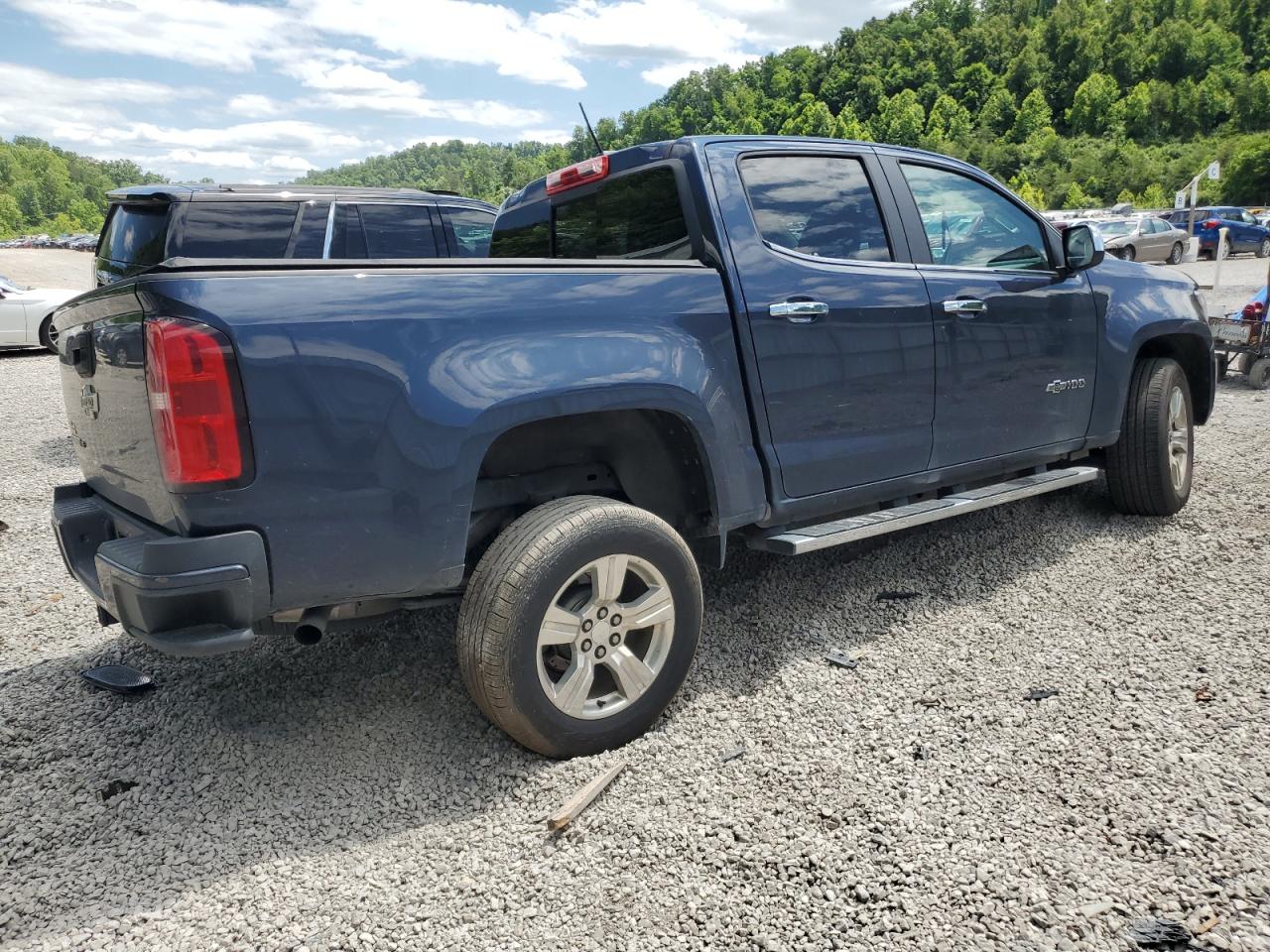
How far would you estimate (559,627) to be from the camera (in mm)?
2564

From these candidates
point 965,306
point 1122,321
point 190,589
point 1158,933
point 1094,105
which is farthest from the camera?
point 1094,105

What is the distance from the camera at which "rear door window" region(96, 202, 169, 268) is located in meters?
6.45

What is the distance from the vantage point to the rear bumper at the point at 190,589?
6.89ft

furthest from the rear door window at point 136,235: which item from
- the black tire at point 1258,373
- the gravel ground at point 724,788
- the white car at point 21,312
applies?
the black tire at point 1258,373

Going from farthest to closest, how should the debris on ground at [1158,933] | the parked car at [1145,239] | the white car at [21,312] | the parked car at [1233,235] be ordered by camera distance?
the parked car at [1233,235], the parked car at [1145,239], the white car at [21,312], the debris on ground at [1158,933]

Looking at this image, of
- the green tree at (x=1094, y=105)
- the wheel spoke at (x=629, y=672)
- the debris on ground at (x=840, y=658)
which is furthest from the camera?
the green tree at (x=1094, y=105)

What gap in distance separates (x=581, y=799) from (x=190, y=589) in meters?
1.20

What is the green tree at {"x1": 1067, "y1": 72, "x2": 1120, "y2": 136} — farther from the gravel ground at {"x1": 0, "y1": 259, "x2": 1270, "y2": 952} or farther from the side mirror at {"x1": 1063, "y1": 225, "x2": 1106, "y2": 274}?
the gravel ground at {"x1": 0, "y1": 259, "x2": 1270, "y2": 952}

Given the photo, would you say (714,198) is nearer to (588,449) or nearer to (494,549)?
(588,449)

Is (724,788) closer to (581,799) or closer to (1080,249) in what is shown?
(581,799)

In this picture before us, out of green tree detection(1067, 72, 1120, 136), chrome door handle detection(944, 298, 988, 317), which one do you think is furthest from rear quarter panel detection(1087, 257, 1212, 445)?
green tree detection(1067, 72, 1120, 136)

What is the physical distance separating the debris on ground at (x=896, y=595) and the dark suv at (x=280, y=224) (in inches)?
158

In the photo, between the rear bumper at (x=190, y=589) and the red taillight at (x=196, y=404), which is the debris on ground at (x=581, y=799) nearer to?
the rear bumper at (x=190, y=589)

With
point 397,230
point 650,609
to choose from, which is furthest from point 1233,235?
point 650,609
